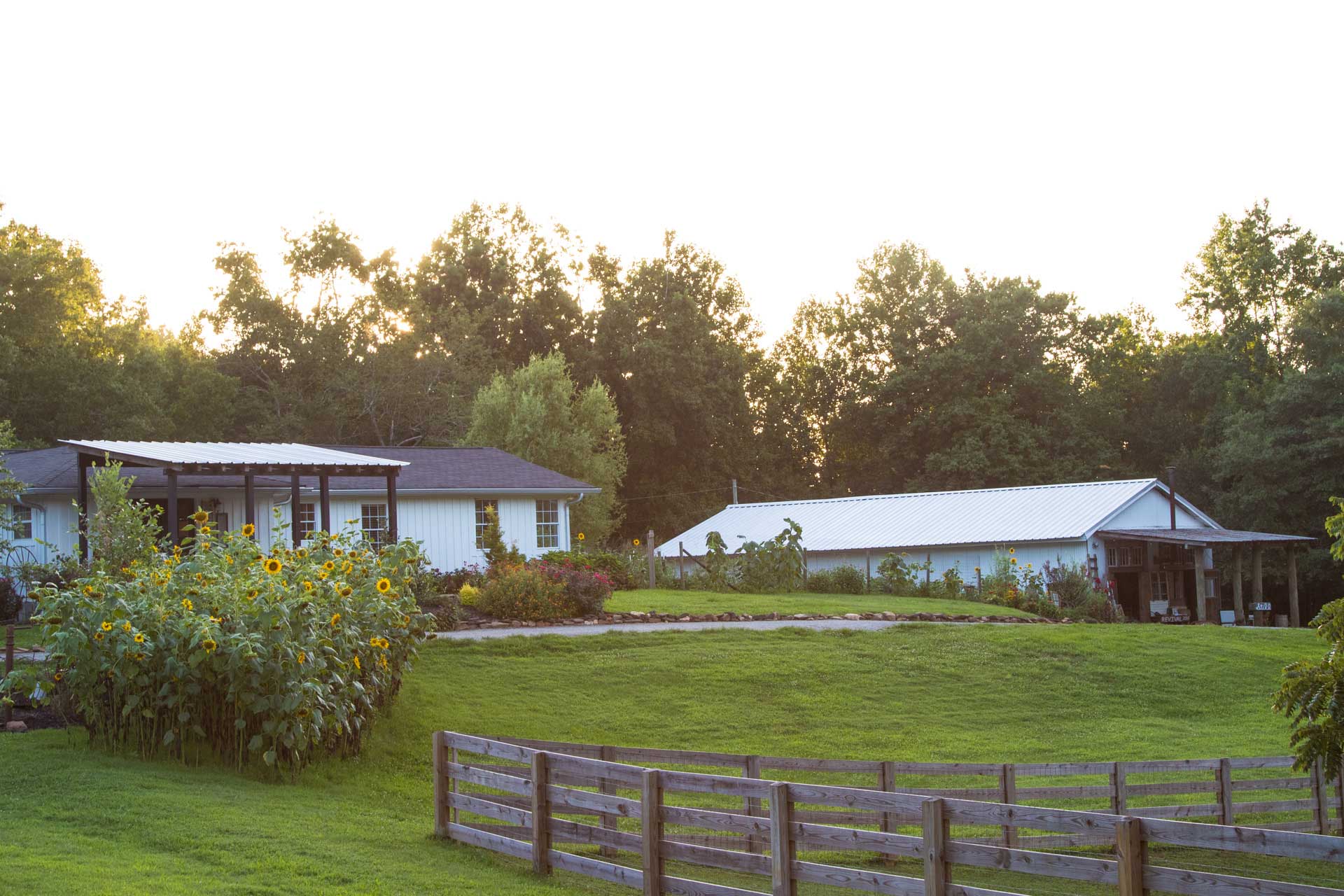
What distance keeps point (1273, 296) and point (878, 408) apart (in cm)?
1696

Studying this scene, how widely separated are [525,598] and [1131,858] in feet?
53.7

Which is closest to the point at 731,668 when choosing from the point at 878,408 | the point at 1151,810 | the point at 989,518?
the point at 1151,810

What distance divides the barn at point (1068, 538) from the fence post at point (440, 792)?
880 inches

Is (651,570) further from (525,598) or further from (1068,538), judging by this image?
(1068,538)

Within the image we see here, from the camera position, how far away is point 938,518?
1497 inches

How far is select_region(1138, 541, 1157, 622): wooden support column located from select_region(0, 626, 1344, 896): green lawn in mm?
9057

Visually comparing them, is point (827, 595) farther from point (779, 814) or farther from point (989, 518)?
point (779, 814)

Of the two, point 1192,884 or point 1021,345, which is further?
point 1021,345

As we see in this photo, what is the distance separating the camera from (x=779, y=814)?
275 inches

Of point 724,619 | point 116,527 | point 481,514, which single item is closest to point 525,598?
point 724,619

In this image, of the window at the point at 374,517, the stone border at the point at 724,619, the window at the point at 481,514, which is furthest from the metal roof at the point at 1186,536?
the window at the point at 374,517

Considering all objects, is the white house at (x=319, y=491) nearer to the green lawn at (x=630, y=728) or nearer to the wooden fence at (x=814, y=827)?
the green lawn at (x=630, y=728)

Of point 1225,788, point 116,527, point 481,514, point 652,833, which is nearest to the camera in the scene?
point 652,833

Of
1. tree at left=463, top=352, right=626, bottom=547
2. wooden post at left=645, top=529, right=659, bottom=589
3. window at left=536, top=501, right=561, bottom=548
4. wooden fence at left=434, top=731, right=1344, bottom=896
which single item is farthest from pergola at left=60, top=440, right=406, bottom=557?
tree at left=463, top=352, right=626, bottom=547
